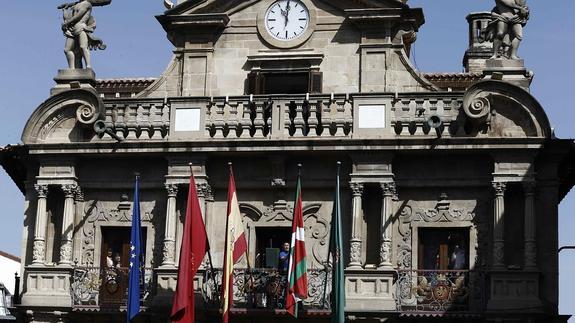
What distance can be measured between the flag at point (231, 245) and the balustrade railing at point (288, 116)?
1459 mm

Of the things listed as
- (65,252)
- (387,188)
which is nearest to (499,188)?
(387,188)

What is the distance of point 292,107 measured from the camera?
127 feet

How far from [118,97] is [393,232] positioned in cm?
798

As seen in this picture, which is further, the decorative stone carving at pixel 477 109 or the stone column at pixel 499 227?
the decorative stone carving at pixel 477 109

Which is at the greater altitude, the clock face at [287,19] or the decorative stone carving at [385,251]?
the clock face at [287,19]

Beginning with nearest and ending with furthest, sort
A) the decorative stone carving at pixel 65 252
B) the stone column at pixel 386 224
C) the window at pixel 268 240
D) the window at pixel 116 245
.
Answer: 1. the stone column at pixel 386 224
2. the window at pixel 268 240
3. the decorative stone carving at pixel 65 252
4. the window at pixel 116 245

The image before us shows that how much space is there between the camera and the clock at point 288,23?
4000cm

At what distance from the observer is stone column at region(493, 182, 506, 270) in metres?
36.6

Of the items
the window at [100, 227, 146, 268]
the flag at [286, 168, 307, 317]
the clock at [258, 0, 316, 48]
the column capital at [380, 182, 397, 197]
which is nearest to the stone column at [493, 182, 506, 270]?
the column capital at [380, 182, 397, 197]

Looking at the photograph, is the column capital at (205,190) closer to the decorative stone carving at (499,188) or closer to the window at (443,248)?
the window at (443,248)

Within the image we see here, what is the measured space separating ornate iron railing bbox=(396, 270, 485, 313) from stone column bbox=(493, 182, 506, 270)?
2.04 feet

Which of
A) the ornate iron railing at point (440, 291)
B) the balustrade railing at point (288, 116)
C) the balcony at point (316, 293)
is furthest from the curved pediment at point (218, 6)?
the ornate iron railing at point (440, 291)

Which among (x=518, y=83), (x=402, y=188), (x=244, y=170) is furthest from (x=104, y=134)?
(x=518, y=83)

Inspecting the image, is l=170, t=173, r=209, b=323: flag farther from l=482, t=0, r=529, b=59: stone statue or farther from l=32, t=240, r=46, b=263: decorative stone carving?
l=482, t=0, r=529, b=59: stone statue
